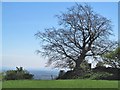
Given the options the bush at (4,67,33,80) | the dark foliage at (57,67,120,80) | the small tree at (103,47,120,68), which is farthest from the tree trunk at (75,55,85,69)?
the bush at (4,67,33,80)

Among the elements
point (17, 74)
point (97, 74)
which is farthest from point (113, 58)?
point (17, 74)

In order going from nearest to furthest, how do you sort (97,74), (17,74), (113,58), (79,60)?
1. (17,74)
2. (97,74)
3. (113,58)
4. (79,60)

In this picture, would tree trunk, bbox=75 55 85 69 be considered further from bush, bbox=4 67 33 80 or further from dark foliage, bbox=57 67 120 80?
bush, bbox=4 67 33 80

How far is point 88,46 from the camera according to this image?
16391 mm

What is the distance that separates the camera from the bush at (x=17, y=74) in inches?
534

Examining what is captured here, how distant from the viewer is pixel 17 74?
13891 mm

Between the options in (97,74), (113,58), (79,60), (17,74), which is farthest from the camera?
(79,60)

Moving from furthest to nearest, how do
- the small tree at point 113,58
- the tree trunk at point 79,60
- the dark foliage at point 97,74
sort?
the tree trunk at point 79,60
the small tree at point 113,58
the dark foliage at point 97,74

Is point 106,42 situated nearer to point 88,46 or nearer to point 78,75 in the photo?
point 88,46

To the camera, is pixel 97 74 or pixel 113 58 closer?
pixel 97 74

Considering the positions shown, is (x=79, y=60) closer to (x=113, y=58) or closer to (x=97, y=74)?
(x=113, y=58)

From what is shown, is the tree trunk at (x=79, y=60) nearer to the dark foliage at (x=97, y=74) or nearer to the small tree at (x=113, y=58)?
the dark foliage at (x=97, y=74)

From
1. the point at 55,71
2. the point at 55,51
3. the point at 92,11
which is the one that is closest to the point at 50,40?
the point at 55,51

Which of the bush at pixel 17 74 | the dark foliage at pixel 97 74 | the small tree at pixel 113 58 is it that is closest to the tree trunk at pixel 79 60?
the dark foliage at pixel 97 74
